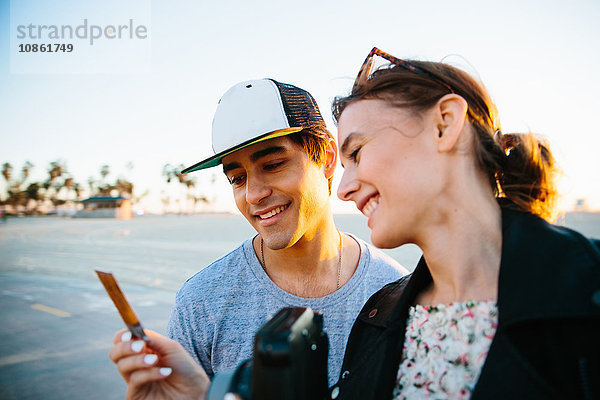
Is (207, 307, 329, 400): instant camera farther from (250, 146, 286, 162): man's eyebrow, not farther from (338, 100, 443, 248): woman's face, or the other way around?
(250, 146, 286, 162): man's eyebrow

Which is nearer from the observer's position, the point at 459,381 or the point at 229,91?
the point at 459,381

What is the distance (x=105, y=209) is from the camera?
5678cm

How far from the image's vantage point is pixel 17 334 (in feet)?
19.3

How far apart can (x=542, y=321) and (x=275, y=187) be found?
1522 mm

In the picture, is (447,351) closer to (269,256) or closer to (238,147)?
(269,256)

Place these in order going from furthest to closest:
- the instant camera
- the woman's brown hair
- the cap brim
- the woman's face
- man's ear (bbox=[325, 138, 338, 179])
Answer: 1. man's ear (bbox=[325, 138, 338, 179])
2. the cap brim
3. the woman's brown hair
4. the woman's face
5. the instant camera

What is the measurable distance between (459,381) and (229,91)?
81.2 inches

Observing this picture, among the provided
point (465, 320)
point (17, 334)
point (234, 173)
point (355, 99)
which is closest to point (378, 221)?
point (465, 320)

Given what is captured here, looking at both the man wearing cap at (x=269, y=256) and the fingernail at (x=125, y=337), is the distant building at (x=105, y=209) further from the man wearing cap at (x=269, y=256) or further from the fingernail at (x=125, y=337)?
the fingernail at (x=125, y=337)

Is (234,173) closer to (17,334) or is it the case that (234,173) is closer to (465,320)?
(465,320)

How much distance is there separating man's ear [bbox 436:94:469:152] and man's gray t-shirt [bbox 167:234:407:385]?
1.15 metres

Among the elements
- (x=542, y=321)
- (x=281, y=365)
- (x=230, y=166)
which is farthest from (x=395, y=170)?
(x=230, y=166)

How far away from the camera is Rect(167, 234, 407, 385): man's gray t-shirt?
85.8 inches

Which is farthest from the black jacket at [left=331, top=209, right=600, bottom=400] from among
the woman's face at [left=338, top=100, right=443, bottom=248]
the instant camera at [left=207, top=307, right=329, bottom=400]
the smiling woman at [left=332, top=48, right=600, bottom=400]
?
the instant camera at [left=207, top=307, right=329, bottom=400]
